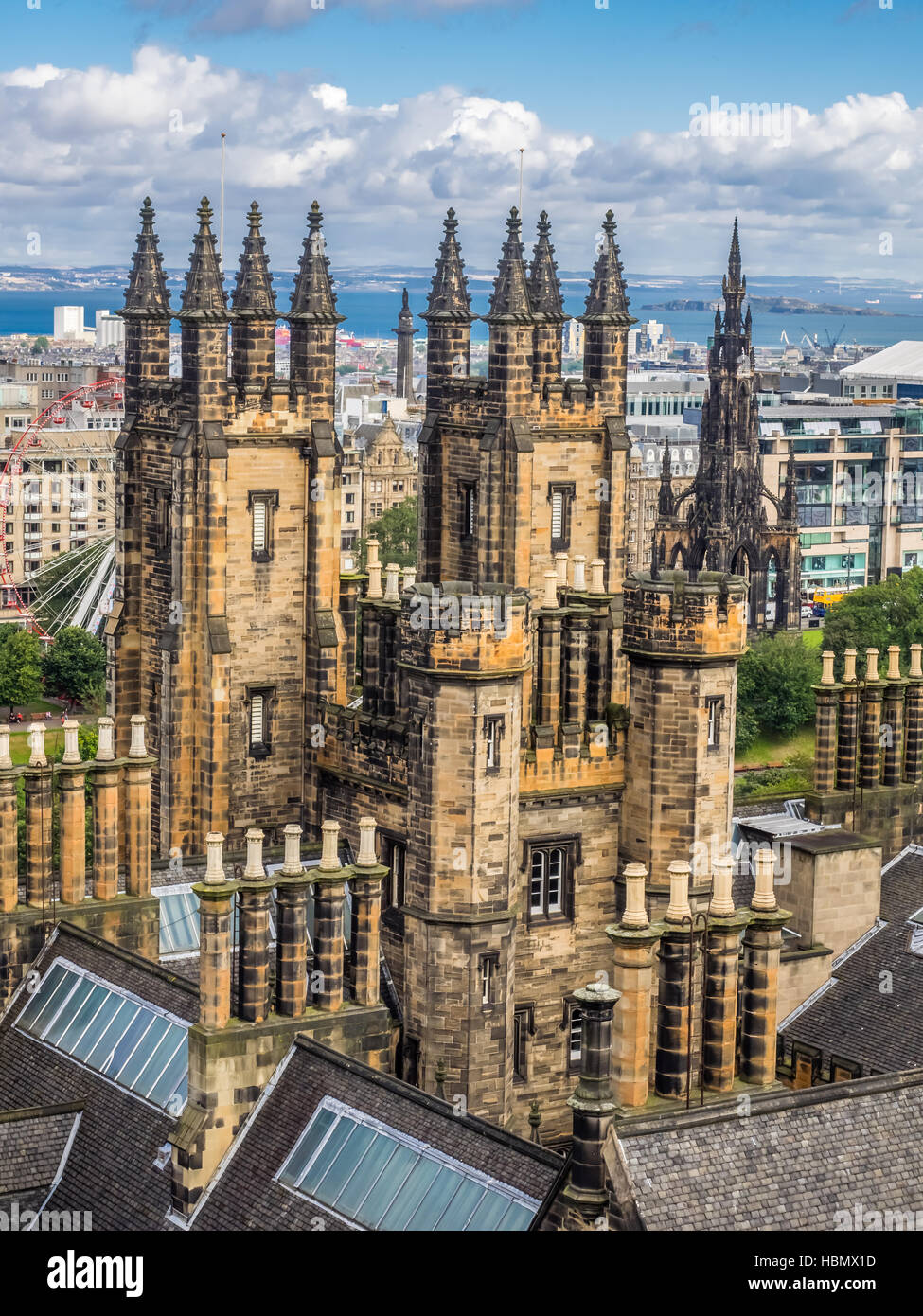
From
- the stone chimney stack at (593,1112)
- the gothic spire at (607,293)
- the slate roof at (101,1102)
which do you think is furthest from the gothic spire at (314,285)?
the stone chimney stack at (593,1112)

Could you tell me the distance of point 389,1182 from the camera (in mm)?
49438

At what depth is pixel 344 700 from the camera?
78.2 meters

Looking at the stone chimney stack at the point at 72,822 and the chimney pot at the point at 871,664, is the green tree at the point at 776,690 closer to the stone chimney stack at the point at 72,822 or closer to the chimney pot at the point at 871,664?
the chimney pot at the point at 871,664

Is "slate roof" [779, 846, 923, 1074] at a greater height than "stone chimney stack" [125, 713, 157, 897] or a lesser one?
lesser

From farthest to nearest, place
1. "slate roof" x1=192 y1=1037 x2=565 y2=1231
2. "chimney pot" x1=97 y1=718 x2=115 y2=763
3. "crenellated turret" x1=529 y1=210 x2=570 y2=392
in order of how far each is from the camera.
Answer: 1. "crenellated turret" x1=529 y1=210 x2=570 y2=392
2. "chimney pot" x1=97 y1=718 x2=115 y2=763
3. "slate roof" x1=192 y1=1037 x2=565 y2=1231

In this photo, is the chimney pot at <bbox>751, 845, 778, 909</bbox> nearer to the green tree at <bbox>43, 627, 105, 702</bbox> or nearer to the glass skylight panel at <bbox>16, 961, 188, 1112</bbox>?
Answer: the glass skylight panel at <bbox>16, 961, 188, 1112</bbox>

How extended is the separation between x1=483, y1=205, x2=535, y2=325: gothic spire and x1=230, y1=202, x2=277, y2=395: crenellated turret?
7.30 meters

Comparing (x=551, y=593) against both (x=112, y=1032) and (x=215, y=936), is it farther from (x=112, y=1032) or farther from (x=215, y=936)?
(x=215, y=936)

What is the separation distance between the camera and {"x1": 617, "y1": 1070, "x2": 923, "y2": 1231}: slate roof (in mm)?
44031

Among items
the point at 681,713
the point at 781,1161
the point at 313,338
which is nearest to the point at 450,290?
the point at 313,338

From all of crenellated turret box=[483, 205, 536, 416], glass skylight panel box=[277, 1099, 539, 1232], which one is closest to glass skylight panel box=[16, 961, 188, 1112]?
glass skylight panel box=[277, 1099, 539, 1232]

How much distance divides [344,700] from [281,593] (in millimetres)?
4126

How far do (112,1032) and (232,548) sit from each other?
71.7ft

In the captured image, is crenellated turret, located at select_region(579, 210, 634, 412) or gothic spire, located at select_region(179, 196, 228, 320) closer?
gothic spire, located at select_region(179, 196, 228, 320)
